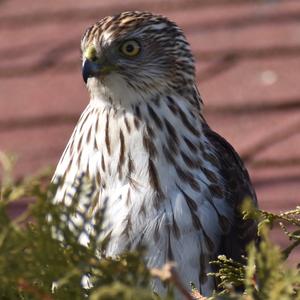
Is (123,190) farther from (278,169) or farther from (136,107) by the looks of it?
(278,169)

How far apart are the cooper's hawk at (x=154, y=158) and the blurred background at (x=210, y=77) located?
2.68 feet

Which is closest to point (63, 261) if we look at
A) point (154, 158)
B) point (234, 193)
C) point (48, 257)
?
point (48, 257)

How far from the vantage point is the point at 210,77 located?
4.59 meters

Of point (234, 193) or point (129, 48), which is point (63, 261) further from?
point (129, 48)

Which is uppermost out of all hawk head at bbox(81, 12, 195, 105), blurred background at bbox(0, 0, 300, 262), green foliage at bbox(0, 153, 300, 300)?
green foliage at bbox(0, 153, 300, 300)

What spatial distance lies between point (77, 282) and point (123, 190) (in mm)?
1456

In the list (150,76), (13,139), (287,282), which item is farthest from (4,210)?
(13,139)

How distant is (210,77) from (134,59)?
145cm

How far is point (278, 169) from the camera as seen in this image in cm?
407

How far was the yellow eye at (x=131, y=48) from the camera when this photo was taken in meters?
3.14

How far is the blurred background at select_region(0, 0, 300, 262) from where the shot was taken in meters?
4.17

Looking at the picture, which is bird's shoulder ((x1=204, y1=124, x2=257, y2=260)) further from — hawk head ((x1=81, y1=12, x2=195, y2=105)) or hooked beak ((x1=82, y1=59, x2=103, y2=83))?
hooked beak ((x1=82, y1=59, x2=103, y2=83))

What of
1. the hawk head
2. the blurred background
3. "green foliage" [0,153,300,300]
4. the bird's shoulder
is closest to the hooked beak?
the hawk head

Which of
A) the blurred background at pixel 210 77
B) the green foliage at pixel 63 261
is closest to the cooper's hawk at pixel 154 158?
the blurred background at pixel 210 77
